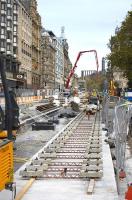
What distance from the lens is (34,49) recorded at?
14238cm

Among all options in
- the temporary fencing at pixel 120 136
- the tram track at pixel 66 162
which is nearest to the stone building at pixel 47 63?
the tram track at pixel 66 162

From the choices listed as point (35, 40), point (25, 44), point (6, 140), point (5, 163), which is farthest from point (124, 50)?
point (35, 40)

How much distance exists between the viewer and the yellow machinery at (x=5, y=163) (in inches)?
350

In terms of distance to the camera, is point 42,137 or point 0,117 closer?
point 0,117

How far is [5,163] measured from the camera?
9.14 meters

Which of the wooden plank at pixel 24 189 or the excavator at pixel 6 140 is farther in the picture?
the wooden plank at pixel 24 189

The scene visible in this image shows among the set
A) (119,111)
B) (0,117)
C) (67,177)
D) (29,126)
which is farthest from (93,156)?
(29,126)

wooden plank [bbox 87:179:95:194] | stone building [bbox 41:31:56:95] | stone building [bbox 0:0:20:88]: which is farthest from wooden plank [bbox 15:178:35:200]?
stone building [bbox 41:31:56:95]

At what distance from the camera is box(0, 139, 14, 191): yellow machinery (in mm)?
8883

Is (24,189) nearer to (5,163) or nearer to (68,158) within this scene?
(5,163)

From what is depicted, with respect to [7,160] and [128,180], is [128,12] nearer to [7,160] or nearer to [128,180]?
[128,180]

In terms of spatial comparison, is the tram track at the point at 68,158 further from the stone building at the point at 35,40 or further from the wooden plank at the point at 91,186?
the stone building at the point at 35,40

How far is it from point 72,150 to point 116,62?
33.9m

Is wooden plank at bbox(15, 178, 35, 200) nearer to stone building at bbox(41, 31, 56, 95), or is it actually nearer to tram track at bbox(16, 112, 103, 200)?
tram track at bbox(16, 112, 103, 200)
